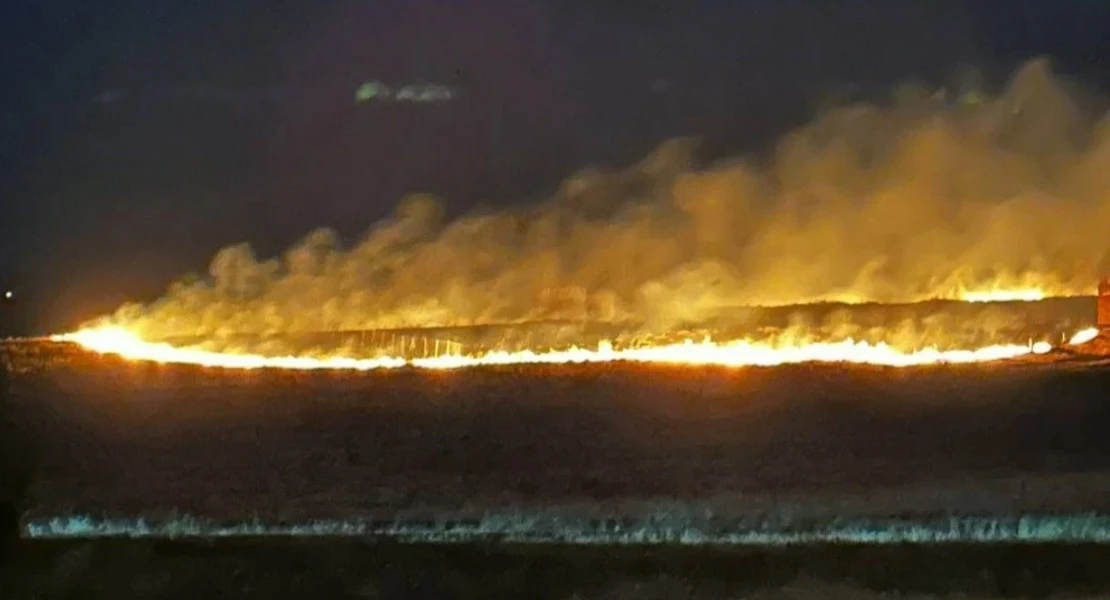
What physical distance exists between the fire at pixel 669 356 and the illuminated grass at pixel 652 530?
1.49 meters

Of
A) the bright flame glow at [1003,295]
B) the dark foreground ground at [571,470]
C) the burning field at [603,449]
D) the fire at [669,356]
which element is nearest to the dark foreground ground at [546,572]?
the dark foreground ground at [571,470]

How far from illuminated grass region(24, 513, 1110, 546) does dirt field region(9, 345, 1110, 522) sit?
0.17 feet

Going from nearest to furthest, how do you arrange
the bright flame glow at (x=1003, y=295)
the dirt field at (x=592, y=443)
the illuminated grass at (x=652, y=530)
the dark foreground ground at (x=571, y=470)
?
the dark foreground ground at (x=571, y=470)
the illuminated grass at (x=652, y=530)
the dirt field at (x=592, y=443)
the bright flame glow at (x=1003, y=295)

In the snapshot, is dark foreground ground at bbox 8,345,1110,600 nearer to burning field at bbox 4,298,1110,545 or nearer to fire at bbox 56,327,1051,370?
burning field at bbox 4,298,1110,545

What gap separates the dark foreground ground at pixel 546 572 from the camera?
3482 mm

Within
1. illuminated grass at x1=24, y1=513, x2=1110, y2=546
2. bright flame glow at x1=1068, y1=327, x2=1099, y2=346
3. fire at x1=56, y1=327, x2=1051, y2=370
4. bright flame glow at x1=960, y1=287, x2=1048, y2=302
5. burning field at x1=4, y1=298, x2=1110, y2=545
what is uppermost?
bright flame glow at x1=960, y1=287, x2=1048, y2=302

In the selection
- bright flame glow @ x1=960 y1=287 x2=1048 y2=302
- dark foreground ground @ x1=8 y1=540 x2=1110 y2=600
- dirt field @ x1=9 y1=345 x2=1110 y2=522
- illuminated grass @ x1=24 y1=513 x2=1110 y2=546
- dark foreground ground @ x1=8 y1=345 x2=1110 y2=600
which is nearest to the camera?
dark foreground ground @ x1=8 y1=540 x2=1110 y2=600

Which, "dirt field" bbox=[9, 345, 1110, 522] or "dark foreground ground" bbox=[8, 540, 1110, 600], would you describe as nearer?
"dark foreground ground" bbox=[8, 540, 1110, 600]

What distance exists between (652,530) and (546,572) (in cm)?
40

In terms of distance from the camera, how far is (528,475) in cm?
427

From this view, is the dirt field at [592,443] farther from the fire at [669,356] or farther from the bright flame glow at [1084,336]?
the bright flame glow at [1084,336]

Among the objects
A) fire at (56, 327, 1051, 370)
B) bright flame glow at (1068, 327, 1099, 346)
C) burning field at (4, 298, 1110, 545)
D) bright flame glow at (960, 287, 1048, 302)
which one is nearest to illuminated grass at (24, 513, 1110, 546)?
burning field at (4, 298, 1110, 545)

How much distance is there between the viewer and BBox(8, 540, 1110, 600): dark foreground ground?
11.4ft

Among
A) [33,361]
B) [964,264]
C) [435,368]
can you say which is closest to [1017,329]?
[964,264]
